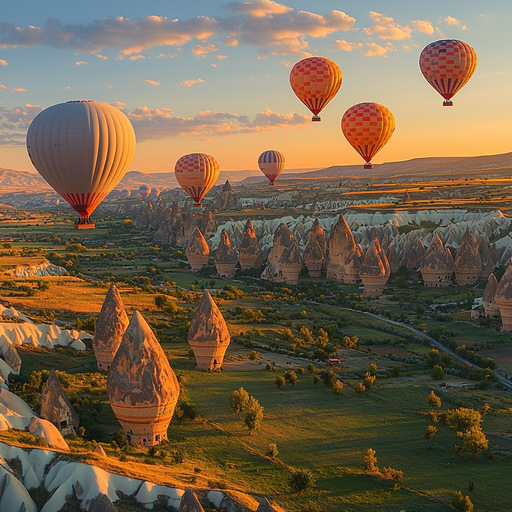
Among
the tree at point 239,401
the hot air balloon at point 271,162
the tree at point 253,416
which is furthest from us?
the hot air balloon at point 271,162

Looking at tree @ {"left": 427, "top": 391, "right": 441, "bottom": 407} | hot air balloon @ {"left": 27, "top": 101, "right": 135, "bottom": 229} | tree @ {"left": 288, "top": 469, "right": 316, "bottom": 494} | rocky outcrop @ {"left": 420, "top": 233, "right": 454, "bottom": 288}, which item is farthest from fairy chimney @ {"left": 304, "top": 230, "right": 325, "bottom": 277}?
tree @ {"left": 288, "top": 469, "right": 316, "bottom": 494}

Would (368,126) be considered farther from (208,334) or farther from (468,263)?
(208,334)

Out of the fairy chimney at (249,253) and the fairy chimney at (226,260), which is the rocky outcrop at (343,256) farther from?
the fairy chimney at (226,260)

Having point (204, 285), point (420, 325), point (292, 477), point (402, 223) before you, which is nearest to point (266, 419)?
point (292, 477)

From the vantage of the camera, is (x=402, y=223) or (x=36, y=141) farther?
(x=402, y=223)

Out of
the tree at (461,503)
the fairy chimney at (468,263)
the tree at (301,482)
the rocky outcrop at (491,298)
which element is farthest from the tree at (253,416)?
the fairy chimney at (468,263)

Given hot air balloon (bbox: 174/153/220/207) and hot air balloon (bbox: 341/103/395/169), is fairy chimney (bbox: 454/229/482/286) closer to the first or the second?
hot air balloon (bbox: 341/103/395/169)

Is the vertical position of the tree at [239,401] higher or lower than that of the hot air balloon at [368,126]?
lower

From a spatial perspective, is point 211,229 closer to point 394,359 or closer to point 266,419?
point 394,359
